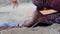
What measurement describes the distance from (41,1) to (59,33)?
0.36 m

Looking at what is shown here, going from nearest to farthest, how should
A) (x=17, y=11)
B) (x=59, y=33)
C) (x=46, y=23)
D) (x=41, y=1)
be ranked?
(x=59, y=33) < (x=46, y=23) < (x=41, y=1) < (x=17, y=11)

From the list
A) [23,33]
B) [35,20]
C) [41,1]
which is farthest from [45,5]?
[23,33]

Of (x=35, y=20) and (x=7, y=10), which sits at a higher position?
(x=35, y=20)

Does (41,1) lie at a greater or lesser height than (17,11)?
greater

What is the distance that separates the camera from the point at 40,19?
93 cm

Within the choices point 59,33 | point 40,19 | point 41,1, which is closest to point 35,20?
point 40,19

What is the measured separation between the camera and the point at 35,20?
3.04ft

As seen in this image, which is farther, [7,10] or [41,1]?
[7,10]

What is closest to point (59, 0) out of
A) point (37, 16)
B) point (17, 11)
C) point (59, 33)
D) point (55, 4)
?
point (55, 4)

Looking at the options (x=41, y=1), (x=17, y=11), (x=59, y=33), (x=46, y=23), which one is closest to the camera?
(x=59, y=33)

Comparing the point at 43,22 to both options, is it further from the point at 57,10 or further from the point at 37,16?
the point at 57,10

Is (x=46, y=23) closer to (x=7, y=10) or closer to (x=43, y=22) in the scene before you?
(x=43, y=22)

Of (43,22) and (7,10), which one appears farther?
(7,10)

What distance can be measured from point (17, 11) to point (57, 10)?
91 cm
